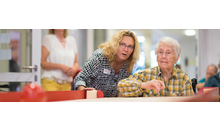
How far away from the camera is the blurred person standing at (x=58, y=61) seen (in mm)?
2365

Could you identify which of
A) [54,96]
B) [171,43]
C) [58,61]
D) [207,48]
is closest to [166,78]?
[171,43]

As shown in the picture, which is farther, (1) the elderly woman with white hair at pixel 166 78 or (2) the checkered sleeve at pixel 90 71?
(2) the checkered sleeve at pixel 90 71

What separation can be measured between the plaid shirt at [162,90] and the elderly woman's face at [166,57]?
1.5 inches

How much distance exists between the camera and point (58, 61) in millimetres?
2453

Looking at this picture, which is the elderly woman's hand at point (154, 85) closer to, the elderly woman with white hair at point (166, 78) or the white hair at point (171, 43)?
the elderly woman with white hair at point (166, 78)

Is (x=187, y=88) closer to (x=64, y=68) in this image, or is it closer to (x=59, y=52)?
(x=64, y=68)

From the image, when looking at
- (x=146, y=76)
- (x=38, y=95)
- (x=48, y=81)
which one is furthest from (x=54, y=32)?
(x=38, y=95)

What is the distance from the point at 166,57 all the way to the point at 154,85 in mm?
203

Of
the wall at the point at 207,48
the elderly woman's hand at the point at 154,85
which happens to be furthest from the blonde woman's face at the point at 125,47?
the wall at the point at 207,48

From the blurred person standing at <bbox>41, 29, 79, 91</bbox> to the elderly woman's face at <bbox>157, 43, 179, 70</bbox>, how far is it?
1.25 meters

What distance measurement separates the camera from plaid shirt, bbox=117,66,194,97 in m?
1.36

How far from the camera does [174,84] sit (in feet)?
4.50
